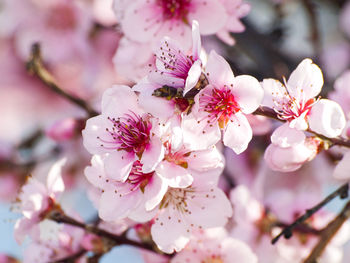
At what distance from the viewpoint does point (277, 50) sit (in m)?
1.59

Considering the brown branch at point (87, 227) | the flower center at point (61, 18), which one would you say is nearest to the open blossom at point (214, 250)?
the brown branch at point (87, 227)

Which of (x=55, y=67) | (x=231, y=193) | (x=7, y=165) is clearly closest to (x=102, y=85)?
(x=55, y=67)

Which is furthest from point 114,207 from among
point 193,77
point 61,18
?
point 61,18

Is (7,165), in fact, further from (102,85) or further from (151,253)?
(151,253)

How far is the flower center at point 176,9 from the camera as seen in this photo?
116cm

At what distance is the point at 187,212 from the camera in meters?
0.97

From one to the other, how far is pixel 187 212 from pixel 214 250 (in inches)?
8.0

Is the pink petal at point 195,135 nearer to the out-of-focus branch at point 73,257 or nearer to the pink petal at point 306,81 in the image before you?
the pink petal at point 306,81

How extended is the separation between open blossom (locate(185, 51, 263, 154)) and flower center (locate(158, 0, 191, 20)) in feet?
1.07

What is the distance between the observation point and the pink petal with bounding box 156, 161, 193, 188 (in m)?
0.86

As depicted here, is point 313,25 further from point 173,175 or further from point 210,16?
point 173,175

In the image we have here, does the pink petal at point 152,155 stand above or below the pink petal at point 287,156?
above

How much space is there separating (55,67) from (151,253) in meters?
1.01

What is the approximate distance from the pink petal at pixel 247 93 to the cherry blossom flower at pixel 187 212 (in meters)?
0.15
